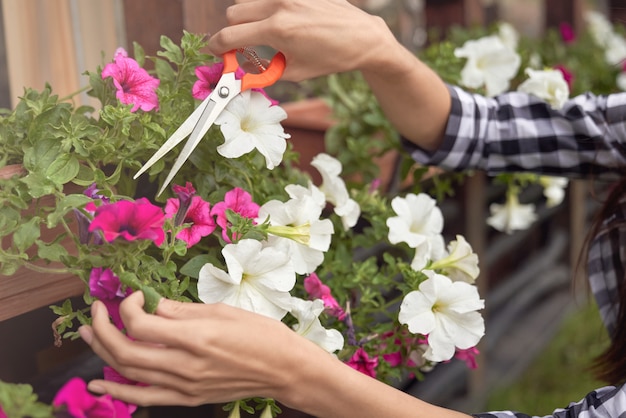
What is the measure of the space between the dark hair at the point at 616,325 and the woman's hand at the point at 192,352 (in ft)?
2.49

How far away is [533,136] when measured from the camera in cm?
133

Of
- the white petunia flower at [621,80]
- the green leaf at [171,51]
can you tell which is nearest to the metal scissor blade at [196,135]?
the green leaf at [171,51]

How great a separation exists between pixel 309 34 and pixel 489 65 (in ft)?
2.30

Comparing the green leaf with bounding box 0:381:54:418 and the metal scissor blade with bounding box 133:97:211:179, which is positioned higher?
the metal scissor blade with bounding box 133:97:211:179

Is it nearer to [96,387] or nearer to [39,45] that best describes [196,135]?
[96,387]

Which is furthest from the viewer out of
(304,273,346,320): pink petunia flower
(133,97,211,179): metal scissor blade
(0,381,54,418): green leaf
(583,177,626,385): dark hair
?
(583,177,626,385): dark hair

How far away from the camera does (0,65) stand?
130 cm

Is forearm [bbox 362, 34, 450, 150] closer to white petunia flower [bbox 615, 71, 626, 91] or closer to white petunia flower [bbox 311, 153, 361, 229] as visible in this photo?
white petunia flower [bbox 311, 153, 361, 229]

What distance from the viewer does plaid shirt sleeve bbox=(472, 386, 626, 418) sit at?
857 mm

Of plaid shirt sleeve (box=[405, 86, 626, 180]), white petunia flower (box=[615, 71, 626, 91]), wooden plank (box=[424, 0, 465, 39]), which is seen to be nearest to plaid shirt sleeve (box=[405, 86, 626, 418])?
plaid shirt sleeve (box=[405, 86, 626, 180])

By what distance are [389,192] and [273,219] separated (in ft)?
2.23

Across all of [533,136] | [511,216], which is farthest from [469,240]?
[533,136]

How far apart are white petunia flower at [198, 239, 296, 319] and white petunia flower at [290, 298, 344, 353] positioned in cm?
4

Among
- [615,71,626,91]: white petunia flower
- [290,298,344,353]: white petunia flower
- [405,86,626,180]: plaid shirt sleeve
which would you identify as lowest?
[615,71,626,91]: white petunia flower
